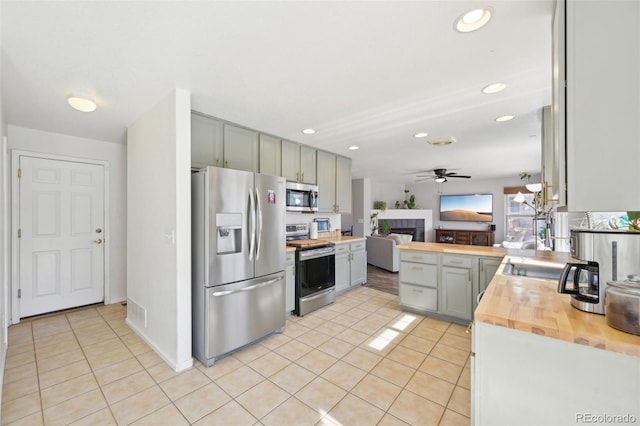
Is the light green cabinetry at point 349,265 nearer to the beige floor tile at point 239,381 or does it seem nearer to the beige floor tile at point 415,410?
the beige floor tile at point 239,381

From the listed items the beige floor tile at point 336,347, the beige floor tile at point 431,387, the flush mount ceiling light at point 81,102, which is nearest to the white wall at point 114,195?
the flush mount ceiling light at point 81,102

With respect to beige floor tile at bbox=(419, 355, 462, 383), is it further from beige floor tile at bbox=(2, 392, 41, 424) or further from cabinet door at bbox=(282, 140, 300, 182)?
beige floor tile at bbox=(2, 392, 41, 424)

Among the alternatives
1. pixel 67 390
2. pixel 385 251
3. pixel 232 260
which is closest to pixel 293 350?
pixel 232 260

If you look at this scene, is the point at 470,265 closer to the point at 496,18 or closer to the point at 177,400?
the point at 496,18

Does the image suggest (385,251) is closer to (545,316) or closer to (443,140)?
(443,140)

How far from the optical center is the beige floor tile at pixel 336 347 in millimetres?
2486

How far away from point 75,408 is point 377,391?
2035 millimetres

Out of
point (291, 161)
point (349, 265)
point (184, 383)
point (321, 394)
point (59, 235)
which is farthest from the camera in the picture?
point (349, 265)

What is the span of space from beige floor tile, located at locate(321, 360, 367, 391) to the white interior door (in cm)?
349

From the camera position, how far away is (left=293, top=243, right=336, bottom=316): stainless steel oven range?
336cm

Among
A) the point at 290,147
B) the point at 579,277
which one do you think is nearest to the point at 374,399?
the point at 579,277

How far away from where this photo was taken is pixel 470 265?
3.04 meters

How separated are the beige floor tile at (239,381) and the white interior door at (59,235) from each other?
283cm

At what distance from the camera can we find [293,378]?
2.12 meters
